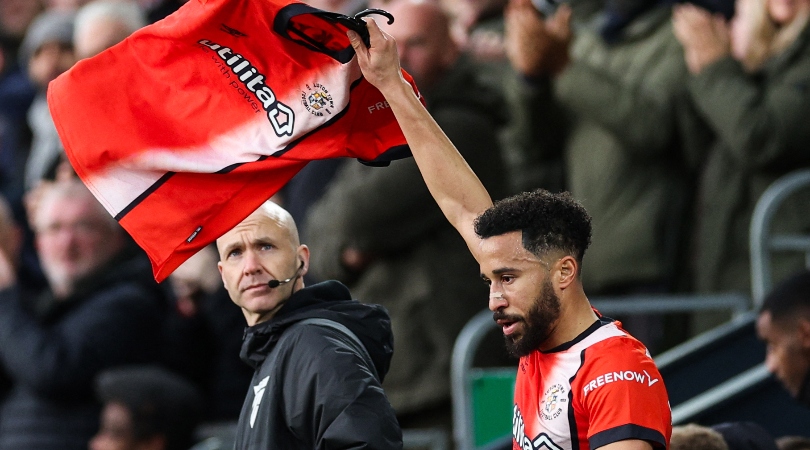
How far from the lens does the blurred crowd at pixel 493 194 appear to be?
252 inches

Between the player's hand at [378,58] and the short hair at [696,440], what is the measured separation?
1.36 metres

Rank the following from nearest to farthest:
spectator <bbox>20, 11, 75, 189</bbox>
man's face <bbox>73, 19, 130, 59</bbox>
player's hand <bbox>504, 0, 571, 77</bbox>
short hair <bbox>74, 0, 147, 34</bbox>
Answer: player's hand <bbox>504, 0, 571, 77</bbox>
man's face <bbox>73, 19, 130, 59</bbox>
short hair <bbox>74, 0, 147, 34</bbox>
spectator <bbox>20, 11, 75, 189</bbox>

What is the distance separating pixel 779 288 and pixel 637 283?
4.41 feet

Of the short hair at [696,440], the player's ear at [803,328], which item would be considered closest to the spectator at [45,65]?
the player's ear at [803,328]

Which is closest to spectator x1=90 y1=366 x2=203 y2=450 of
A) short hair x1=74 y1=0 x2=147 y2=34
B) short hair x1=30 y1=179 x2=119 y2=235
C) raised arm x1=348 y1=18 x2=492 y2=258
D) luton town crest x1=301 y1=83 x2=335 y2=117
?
short hair x1=30 y1=179 x2=119 y2=235

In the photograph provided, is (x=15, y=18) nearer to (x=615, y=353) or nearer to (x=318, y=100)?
(x=318, y=100)

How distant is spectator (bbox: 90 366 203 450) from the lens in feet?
21.9

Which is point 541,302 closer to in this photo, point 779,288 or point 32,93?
point 779,288

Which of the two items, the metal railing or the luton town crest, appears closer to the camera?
the luton town crest

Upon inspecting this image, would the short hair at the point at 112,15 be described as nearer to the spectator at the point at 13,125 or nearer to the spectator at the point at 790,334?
the spectator at the point at 13,125

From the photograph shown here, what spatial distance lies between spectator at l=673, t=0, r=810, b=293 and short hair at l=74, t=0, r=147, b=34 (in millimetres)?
3453

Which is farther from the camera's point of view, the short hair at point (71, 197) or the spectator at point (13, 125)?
the spectator at point (13, 125)

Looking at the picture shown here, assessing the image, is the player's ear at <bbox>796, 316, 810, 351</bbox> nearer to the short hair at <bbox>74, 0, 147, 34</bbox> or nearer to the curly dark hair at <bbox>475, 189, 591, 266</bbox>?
the curly dark hair at <bbox>475, 189, 591, 266</bbox>

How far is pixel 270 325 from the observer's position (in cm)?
396
